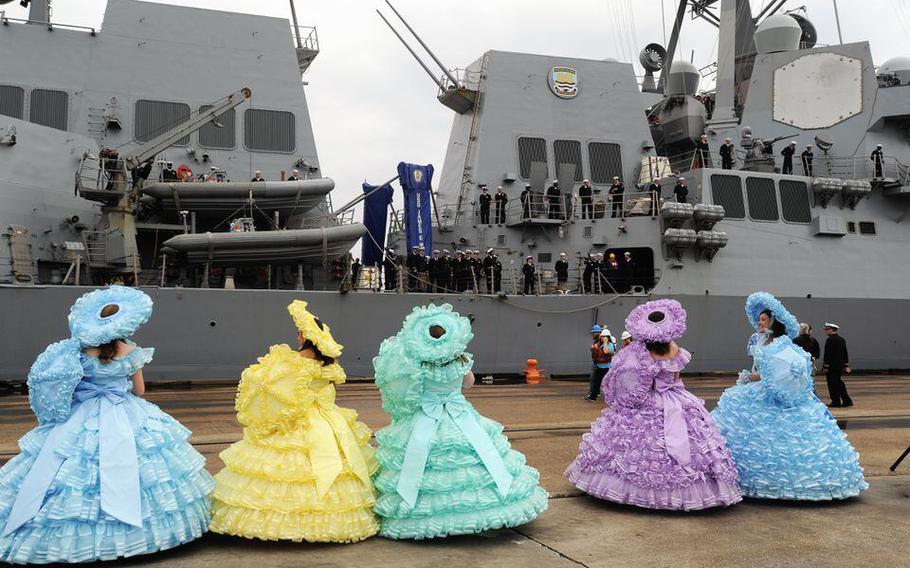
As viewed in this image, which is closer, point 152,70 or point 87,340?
point 87,340

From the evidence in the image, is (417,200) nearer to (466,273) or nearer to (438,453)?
(466,273)

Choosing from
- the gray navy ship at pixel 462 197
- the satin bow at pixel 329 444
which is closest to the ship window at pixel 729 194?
the gray navy ship at pixel 462 197

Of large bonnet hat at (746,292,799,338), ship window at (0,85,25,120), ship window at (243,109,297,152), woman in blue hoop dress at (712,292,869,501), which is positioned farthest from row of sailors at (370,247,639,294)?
woman in blue hoop dress at (712,292,869,501)

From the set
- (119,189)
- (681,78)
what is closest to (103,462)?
(119,189)

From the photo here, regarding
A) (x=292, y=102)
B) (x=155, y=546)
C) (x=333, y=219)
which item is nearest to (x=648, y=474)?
(x=155, y=546)

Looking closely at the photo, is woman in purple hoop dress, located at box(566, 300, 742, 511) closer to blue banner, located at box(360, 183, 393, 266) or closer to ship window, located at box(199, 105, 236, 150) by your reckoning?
blue banner, located at box(360, 183, 393, 266)

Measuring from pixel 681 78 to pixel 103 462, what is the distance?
1991cm

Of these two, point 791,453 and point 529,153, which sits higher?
point 529,153

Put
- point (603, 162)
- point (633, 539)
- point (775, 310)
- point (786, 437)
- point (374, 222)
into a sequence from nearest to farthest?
1. point (633, 539)
2. point (786, 437)
3. point (775, 310)
4. point (374, 222)
5. point (603, 162)

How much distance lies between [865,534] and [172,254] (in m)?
11.3

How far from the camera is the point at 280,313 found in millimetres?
12805

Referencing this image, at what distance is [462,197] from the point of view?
648 inches

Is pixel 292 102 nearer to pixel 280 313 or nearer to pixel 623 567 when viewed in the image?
pixel 280 313

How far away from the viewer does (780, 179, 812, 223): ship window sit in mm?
16047
